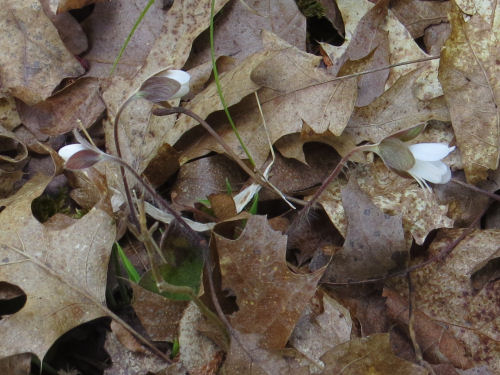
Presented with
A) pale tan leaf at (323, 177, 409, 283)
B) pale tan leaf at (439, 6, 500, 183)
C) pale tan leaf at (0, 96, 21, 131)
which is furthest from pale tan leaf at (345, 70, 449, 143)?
pale tan leaf at (0, 96, 21, 131)

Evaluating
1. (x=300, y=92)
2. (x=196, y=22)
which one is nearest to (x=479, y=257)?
Answer: (x=300, y=92)

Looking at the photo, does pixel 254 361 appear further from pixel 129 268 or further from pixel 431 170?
pixel 431 170

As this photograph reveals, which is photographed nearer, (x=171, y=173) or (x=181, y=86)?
(x=181, y=86)

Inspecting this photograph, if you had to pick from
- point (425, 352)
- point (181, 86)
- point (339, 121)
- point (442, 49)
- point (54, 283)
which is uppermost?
point (181, 86)

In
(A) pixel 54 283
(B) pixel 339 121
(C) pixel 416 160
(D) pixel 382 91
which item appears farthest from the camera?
(D) pixel 382 91

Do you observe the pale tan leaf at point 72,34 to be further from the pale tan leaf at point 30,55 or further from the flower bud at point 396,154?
the flower bud at point 396,154

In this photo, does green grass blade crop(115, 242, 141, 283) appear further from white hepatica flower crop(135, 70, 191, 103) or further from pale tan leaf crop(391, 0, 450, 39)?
pale tan leaf crop(391, 0, 450, 39)

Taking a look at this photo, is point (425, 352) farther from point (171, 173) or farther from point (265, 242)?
point (171, 173)
